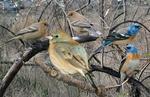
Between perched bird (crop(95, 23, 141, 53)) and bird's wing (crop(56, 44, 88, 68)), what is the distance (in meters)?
0.52

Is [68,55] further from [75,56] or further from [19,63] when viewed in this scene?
[19,63]

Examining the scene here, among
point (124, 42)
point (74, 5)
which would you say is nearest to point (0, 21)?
point (74, 5)

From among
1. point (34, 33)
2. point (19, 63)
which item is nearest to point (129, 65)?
point (19, 63)

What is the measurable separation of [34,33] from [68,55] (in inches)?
55.7

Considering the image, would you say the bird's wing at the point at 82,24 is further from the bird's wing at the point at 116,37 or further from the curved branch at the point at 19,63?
the curved branch at the point at 19,63

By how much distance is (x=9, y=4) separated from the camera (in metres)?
4.93

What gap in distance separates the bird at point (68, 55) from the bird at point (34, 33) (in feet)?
3.78

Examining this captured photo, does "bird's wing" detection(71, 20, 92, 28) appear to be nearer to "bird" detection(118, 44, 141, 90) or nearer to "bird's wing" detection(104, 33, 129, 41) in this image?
"bird's wing" detection(104, 33, 129, 41)

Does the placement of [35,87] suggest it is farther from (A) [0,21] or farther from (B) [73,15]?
(B) [73,15]

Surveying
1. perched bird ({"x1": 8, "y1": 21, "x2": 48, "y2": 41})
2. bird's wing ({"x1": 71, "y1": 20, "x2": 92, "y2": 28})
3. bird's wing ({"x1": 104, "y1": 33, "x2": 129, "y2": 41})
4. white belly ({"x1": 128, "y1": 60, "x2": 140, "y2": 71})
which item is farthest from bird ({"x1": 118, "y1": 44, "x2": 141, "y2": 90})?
perched bird ({"x1": 8, "y1": 21, "x2": 48, "y2": 41})

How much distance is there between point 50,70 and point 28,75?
3.26 m

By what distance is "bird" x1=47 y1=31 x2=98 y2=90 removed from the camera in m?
1.95

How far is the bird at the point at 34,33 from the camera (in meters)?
3.23

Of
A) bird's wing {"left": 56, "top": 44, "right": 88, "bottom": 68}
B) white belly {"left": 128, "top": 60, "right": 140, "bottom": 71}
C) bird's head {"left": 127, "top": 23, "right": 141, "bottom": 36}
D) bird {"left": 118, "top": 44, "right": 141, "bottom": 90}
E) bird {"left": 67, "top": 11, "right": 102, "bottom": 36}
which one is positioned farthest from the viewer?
bird {"left": 67, "top": 11, "right": 102, "bottom": 36}
